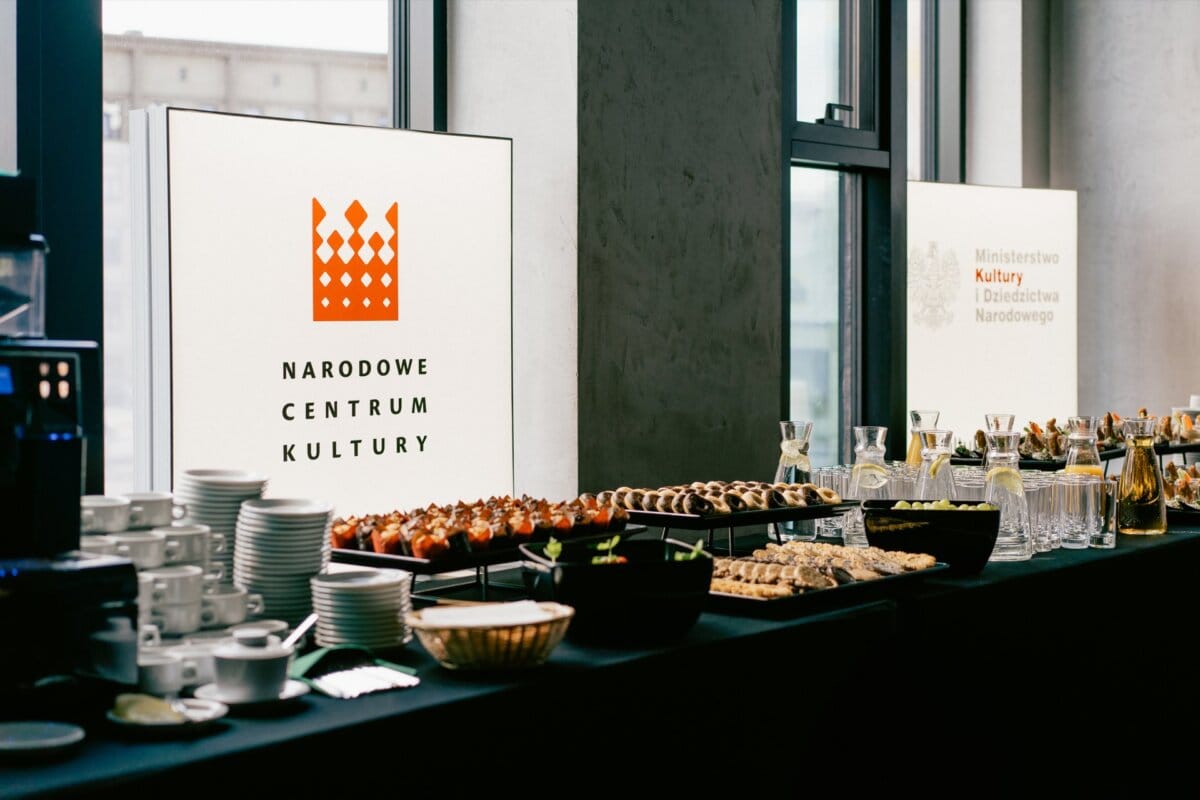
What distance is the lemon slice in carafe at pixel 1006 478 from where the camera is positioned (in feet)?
9.14

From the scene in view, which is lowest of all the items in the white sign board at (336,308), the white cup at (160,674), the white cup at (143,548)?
the white cup at (160,674)

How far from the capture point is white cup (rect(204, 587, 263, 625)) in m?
1.75

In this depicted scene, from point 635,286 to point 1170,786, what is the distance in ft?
5.80

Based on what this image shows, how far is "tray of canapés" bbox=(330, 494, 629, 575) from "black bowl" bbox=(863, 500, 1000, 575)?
62 cm

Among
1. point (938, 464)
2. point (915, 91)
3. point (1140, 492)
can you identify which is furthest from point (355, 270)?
point (915, 91)

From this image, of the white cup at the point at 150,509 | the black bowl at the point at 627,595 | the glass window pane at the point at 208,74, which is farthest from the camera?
the glass window pane at the point at 208,74

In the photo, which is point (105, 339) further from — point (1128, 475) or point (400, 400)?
point (1128, 475)

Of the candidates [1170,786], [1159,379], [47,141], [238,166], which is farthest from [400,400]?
[1159,379]

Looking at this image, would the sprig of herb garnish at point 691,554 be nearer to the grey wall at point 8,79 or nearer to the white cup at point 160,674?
the white cup at point 160,674

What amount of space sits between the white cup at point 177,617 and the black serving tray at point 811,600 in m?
0.88

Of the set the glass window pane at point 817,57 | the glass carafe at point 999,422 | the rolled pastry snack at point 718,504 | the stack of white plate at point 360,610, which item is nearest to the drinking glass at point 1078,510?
the glass carafe at point 999,422

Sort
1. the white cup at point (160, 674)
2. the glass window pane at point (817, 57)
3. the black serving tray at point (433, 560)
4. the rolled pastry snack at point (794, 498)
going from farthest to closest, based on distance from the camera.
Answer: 1. the glass window pane at point (817, 57)
2. the rolled pastry snack at point (794, 498)
3. the black serving tray at point (433, 560)
4. the white cup at point (160, 674)

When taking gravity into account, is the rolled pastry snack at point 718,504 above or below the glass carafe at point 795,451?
below

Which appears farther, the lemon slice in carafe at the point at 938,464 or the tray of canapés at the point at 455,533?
the lemon slice in carafe at the point at 938,464
